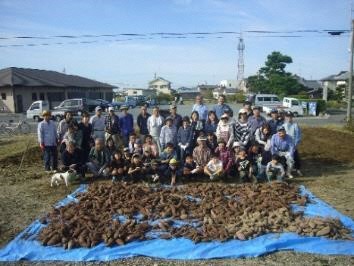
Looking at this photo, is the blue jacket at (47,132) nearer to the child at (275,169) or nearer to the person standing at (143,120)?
the person standing at (143,120)

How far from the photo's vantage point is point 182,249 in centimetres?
503

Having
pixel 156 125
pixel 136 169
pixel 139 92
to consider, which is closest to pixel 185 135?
pixel 156 125

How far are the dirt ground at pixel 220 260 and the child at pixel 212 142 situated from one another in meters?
2.16

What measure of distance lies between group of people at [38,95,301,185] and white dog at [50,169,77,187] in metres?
0.28

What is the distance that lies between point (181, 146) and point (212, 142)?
797 millimetres

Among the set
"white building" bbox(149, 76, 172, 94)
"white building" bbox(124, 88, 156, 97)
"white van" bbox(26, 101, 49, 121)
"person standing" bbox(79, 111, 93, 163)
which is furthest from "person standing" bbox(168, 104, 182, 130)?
"white building" bbox(149, 76, 172, 94)

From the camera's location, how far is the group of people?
8531 millimetres

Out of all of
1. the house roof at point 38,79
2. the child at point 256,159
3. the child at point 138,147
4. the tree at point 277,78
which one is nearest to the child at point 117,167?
the child at point 138,147

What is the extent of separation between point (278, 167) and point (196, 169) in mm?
1925

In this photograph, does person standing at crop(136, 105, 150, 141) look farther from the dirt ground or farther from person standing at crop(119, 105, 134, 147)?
the dirt ground

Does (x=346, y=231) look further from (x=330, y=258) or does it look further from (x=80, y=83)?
(x=80, y=83)

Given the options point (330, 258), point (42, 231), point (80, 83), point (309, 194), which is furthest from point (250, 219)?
point (80, 83)

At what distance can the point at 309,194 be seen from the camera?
7465mm

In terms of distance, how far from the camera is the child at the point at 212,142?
8984 millimetres
